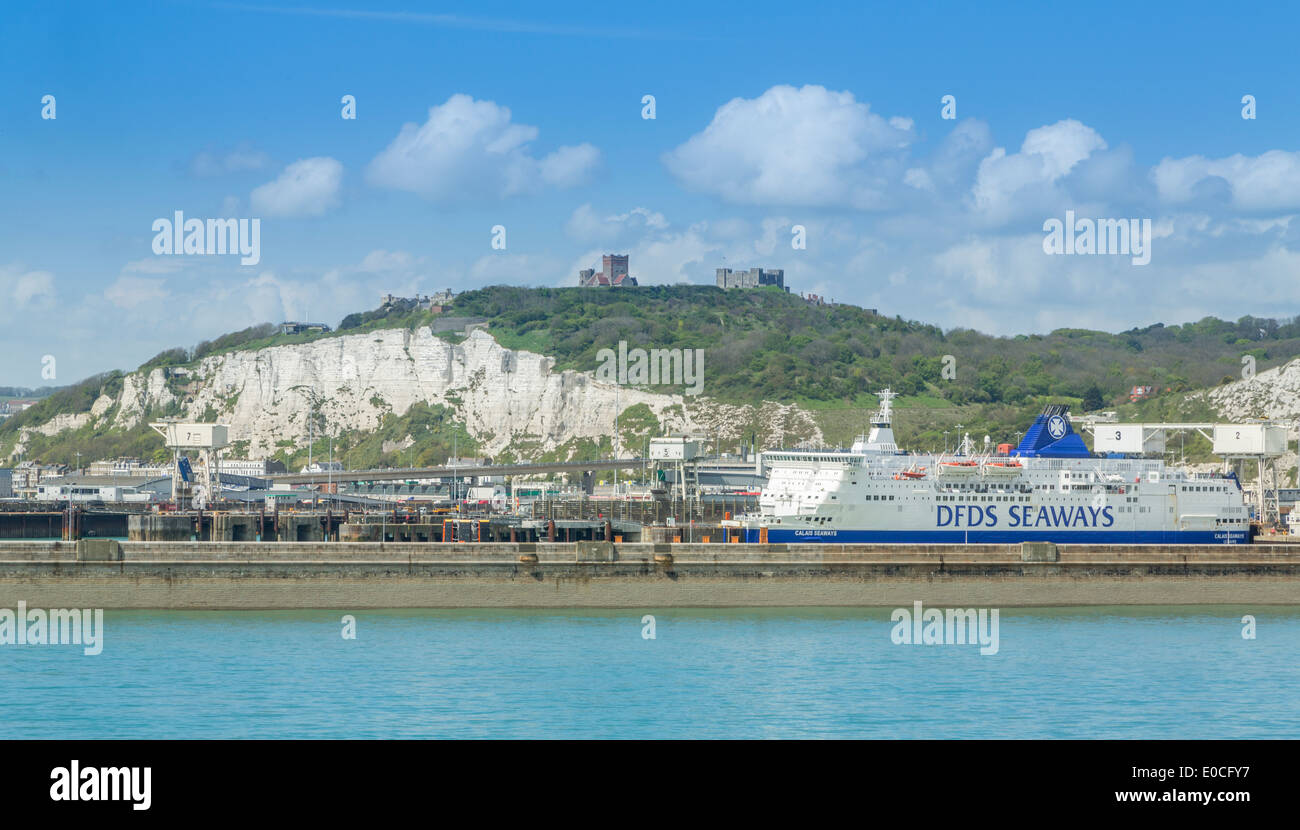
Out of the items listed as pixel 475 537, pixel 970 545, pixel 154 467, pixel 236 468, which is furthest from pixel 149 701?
pixel 154 467

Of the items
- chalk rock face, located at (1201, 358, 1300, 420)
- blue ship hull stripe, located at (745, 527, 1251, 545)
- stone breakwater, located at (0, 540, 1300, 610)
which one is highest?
chalk rock face, located at (1201, 358, 1300, 420)

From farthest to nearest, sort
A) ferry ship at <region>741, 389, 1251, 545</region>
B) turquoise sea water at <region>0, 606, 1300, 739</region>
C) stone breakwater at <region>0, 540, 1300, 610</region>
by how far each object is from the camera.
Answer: ferry ship at <region>741, 389, 1251, 545</region>, stone breakwater at <region>0, 540, 1300, 610</region>, turquoise sea water at <region>0, 606, 1300, 739</region>

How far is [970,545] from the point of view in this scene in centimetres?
4131

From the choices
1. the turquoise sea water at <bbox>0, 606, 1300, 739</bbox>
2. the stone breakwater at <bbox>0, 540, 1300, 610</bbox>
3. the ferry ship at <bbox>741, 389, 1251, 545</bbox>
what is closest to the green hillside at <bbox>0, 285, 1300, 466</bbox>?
the ferry ship at <bbox>741, 389, 1251, 545</bbox>

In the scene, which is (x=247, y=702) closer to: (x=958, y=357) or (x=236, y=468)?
(x=236, y=468)

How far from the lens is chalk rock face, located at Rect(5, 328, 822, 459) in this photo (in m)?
116

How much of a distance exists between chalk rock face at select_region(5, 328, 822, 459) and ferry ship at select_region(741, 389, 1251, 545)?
63737 millimetres

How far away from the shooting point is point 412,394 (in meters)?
126

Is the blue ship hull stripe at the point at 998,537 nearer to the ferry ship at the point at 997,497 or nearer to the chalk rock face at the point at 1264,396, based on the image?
the ferry ship at the point at 997,497

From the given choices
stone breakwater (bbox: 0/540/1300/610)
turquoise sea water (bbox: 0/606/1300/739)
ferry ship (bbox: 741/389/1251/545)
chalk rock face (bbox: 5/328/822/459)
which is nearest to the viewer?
turquoise sea water (bbox: 0/606/1300/739)

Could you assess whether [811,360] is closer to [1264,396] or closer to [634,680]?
[1264,396]

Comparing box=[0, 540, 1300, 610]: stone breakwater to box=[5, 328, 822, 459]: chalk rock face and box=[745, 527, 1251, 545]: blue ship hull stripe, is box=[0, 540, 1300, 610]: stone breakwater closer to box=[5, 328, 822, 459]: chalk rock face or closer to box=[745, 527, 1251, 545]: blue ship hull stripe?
box=[745, 527, 1251, 545]: blue ship hull stripe

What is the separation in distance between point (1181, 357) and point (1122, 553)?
414 feet
